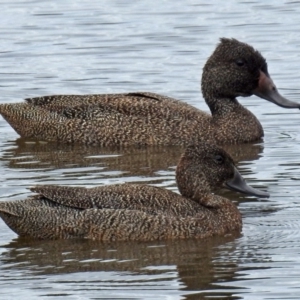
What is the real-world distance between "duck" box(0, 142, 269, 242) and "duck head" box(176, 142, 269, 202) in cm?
20

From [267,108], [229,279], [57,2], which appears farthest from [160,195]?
[57,2]

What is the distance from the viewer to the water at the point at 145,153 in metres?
12.3

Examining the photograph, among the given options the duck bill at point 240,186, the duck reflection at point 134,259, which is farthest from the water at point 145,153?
the duck bill at point 240,186

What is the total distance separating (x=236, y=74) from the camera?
736 inches

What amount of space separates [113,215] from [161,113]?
486cm

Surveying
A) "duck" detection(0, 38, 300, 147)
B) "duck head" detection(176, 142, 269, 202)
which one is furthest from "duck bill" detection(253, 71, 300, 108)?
"duck head" detection(176, 142, 269, 202)

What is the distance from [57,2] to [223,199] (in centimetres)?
1286

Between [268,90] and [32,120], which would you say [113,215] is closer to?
[32,120]

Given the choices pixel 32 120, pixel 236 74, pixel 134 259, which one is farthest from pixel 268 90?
pixel 134 259

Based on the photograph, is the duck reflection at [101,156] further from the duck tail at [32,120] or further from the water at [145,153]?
the duck tail at [32,120]

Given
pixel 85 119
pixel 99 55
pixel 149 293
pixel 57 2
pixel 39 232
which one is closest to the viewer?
pixel 149 293

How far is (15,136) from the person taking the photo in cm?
1878

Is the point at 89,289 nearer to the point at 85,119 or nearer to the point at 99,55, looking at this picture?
the point at 85,119

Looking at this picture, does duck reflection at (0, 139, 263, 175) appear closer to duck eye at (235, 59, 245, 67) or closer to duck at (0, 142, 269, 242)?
duck eye at (235, 59, 245, 67)
